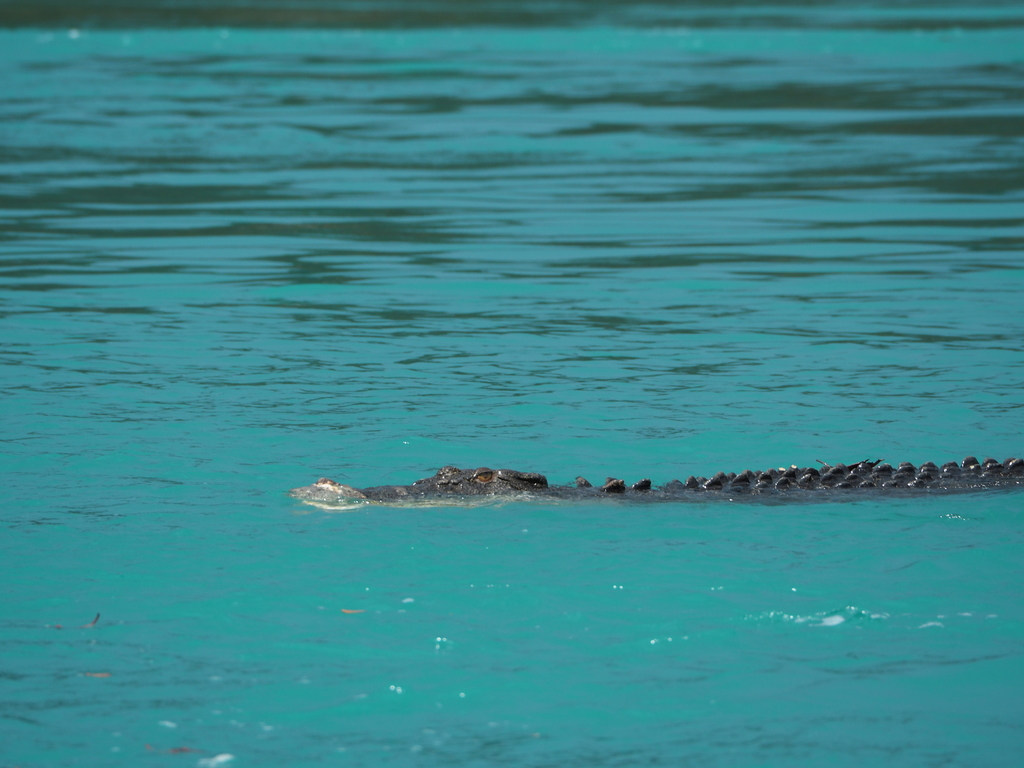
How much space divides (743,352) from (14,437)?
21.0 feet

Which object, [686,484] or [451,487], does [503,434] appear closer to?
[451,487]

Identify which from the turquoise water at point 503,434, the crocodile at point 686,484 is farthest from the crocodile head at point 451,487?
the turquoise water at point 503,434

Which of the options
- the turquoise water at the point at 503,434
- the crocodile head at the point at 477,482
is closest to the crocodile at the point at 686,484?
the crocodile head at the point at 477,482

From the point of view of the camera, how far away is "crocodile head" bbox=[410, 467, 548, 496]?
772cm

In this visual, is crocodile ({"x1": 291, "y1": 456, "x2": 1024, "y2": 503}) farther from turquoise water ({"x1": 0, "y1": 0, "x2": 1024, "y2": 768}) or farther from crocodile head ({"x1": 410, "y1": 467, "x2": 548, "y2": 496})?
turquoise water ({"x1": 0, "y1": 0, "x2": 1024, "y2": 768})

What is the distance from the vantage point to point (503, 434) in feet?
31.4

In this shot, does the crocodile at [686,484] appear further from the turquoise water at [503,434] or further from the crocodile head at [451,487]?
the turquoise water at [503,434]

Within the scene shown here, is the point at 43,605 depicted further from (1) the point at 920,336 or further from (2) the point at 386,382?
(1) the point at 920,336

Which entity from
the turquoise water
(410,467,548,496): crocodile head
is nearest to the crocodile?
(410,467,548,496): crocodile head

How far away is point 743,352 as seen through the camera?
39.4ft

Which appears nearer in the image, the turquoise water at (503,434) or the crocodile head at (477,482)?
the turquoise water at (503,434)

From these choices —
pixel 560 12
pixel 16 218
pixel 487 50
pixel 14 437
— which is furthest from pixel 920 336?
pixel 560 12

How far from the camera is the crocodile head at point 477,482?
7.72 metres

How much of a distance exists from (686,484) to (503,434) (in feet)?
6.86
